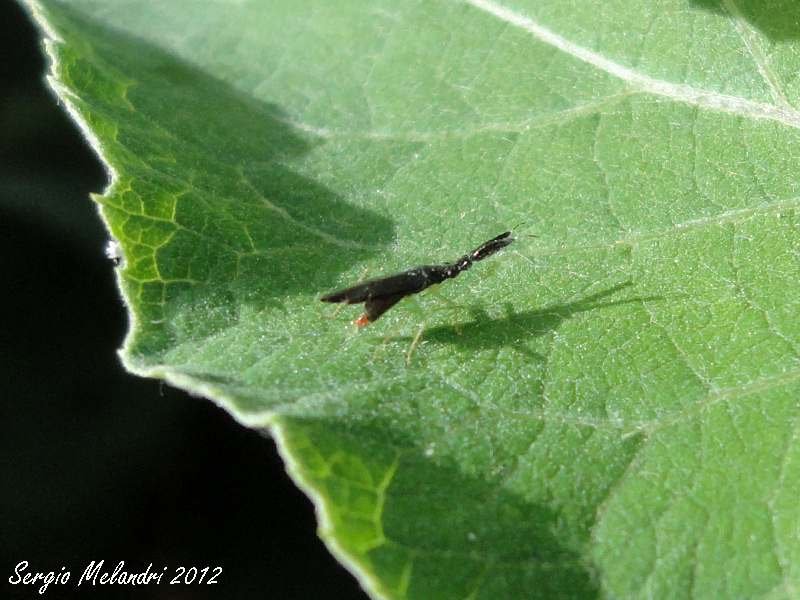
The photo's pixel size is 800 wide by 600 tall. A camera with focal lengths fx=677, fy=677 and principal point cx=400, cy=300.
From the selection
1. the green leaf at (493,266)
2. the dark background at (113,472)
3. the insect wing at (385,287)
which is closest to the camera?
the green leaf at (493,266)

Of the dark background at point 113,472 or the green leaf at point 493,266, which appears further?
the dark background at point 113,472

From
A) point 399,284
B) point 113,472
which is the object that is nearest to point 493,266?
point 399,284

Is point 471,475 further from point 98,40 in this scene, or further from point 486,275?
point 98,40

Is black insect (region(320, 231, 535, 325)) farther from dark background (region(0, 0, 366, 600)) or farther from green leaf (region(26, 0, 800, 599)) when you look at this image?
dark background (region(0, 0, 366, 600))

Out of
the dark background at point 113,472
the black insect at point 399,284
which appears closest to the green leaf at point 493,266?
the black insect at point 399,284

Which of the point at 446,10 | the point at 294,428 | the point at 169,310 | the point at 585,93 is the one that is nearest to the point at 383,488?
the point at 294,428

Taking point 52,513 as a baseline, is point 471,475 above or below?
above

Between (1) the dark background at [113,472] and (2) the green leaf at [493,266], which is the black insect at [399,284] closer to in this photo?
(2) the green leaf at [493,266]
